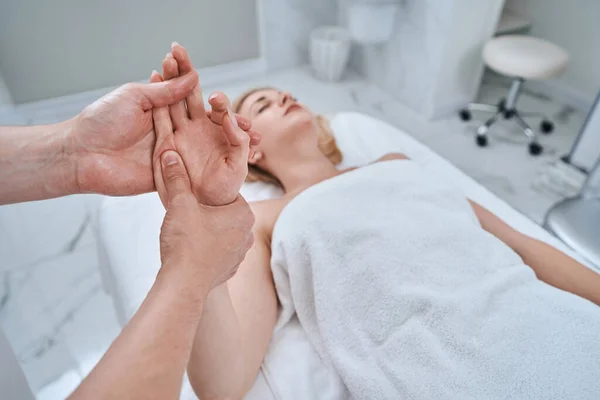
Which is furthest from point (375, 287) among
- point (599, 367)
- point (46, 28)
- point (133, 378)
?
point (46, 28)

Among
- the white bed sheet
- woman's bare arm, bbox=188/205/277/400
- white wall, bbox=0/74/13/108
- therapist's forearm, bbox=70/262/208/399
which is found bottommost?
white wall, bbox=0/74/13/108

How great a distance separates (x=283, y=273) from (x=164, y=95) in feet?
1.67

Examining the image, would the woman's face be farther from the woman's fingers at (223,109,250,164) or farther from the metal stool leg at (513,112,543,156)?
the metal stool leg at (513,112,543,156)

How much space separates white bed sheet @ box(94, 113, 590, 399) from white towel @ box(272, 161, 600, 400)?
0.44ft

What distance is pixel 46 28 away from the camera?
2.55 meters

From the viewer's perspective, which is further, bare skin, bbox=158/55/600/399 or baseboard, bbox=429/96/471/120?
baseboard, bbox=429/96/471/120

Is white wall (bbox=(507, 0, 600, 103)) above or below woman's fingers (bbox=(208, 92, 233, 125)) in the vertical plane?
below

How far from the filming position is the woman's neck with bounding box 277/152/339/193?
1419 mm

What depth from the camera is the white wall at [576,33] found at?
2875 mm

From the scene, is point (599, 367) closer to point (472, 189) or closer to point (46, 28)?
point (472, 189)

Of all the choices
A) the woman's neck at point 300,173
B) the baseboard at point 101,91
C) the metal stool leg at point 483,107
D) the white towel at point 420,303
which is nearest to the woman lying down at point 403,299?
the white towel at point 420,303

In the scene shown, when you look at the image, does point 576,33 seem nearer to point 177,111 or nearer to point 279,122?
point 279,122

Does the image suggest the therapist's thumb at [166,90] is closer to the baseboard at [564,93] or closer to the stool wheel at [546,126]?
the stool wheel at [546,126]

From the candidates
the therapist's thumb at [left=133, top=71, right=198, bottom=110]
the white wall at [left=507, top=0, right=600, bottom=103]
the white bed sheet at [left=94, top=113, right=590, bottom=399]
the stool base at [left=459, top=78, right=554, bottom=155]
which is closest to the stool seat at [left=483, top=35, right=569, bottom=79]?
the stool base at [left=459, top=78, right=554, bottom=155]
